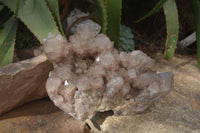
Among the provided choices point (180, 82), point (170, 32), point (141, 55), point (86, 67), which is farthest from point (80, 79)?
point (170, 32)

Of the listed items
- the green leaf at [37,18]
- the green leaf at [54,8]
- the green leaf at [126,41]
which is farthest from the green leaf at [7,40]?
the green leaf at [126,41]

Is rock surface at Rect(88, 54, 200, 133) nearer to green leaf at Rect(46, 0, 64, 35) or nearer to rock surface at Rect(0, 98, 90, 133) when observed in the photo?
rock surface at Rect(0, 98, 90, 133)

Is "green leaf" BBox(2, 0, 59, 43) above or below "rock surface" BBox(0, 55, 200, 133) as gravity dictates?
above

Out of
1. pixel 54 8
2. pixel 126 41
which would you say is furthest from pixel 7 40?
pixel 126 41

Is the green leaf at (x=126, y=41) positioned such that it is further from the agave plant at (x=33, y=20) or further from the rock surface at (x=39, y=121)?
the rock surface at (x=39, y=121)

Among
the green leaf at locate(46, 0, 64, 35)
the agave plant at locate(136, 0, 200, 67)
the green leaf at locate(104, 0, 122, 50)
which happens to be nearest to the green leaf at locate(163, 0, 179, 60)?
the agave plant at locate(136, 0, 200, 67)

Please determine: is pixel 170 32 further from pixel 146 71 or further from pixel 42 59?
pixel 42 59
